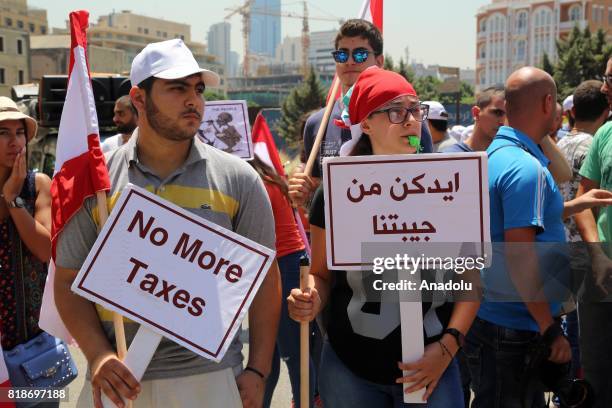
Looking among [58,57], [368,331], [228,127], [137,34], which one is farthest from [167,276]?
[137,34]

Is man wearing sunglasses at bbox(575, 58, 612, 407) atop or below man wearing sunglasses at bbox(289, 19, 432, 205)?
below

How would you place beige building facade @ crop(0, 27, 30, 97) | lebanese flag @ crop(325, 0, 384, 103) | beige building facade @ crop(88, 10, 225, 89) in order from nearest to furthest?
lebanese flag @ crop(325, 0, 384, 103) → beige building facade @ crop(0, 27, 30, 97) → beige building facade @ crop(88, 10, 225, 89)

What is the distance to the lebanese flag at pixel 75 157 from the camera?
8.80 feet

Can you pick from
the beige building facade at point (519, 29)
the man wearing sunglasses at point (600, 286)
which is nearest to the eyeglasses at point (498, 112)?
the man wearing sunglasses at point (600, 286)

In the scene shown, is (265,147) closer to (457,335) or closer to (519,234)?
(519,234)

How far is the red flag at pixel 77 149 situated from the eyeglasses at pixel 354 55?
178cm

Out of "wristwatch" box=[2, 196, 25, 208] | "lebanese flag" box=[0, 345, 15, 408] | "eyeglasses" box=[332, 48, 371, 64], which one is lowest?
"lebanese flag" box=[0, 345, 15, 408]

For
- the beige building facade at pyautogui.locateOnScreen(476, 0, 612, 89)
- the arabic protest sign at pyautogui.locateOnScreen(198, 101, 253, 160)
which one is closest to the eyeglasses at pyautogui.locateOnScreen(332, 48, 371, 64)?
the arabic protest sign at pyautogui.locateOnScreen(198, 101, 253, 160)

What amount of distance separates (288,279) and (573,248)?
1.73m

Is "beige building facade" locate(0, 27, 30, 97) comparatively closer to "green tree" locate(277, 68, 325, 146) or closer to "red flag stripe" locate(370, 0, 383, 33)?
"green tree" locate(277, 68, 325, 146)

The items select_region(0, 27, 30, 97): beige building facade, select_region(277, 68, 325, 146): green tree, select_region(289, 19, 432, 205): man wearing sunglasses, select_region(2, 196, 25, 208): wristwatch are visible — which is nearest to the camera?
select_region(2, 196, 25, 208): wristwatch

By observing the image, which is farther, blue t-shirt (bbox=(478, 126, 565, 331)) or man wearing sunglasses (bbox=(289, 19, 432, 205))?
man wearing sunglasses (bbox=(289, 19, 432, 205))

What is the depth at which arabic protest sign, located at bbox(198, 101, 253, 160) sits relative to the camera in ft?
17.4

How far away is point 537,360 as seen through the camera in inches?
131
